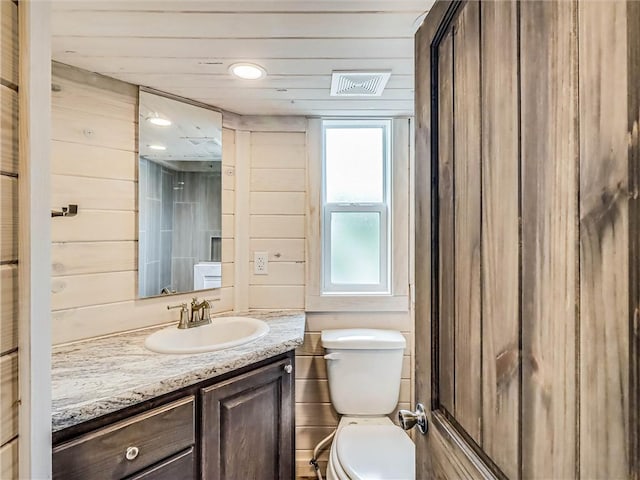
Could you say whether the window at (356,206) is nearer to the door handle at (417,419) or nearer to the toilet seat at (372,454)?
the toilet seat at (372,454)

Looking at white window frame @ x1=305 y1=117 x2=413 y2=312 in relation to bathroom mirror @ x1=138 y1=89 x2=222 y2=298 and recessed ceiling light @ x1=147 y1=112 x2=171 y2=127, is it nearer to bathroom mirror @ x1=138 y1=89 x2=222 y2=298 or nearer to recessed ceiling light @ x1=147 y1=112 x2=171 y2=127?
bathroom mirror @ x1=138 y1=89 x2=222 y2=298

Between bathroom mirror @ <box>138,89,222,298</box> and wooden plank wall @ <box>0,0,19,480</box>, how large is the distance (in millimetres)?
1097

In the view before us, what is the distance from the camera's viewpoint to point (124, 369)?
1149mm

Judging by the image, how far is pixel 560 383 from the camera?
428mm

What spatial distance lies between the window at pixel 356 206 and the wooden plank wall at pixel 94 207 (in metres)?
0.98

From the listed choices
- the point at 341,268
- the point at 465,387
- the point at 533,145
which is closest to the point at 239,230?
the point at 341,268

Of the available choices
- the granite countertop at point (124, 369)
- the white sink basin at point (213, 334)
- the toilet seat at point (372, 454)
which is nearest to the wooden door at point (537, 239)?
the toilet seat at point (372, 454)

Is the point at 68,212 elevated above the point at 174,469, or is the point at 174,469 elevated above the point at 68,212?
the point at 68,212

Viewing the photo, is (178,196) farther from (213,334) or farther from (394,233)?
(394,233)

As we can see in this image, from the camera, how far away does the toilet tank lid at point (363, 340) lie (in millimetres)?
1776

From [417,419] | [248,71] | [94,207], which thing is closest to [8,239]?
[417,419]

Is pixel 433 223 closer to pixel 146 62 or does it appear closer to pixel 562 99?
pixel 562 99

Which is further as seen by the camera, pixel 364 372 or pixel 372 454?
pixel 364 372

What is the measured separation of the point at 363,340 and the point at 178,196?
1176 millimetres
